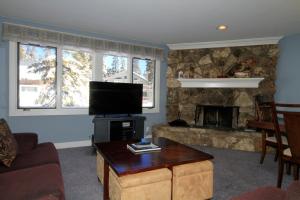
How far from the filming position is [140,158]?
206cm

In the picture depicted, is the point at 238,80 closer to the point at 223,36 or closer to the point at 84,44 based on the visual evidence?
the point at 223,36

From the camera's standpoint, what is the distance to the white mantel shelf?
4.43 metres

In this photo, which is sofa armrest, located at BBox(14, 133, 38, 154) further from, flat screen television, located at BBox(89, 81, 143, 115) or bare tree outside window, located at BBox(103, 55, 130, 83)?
bare tree outside window, located at BBox(103, 55, 130, 83)

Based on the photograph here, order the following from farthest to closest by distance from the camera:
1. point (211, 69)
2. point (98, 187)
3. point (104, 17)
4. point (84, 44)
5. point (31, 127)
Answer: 1. point (211, 69)
2. point (84, 44)
3. point (31, 127)
4. point (104, 17)
5. point (98, 187)

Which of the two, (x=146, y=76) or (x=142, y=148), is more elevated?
(x=146, y=76)

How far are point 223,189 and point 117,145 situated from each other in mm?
1380

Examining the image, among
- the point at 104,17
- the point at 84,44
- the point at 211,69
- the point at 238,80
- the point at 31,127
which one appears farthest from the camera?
the point at 211,69

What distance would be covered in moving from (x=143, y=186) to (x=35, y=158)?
1.18 meters

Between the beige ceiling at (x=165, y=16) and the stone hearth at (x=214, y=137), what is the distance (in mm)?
2011

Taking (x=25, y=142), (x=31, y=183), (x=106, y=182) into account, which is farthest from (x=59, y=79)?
(x=31, y=183)

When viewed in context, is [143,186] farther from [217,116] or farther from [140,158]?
[217,116]

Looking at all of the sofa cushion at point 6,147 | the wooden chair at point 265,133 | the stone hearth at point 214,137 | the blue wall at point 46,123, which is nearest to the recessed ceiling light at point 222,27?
the wooden chair at point 265,133

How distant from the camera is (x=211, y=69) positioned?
491 centimetres

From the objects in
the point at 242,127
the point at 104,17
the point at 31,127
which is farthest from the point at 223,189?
the point at 31,127
